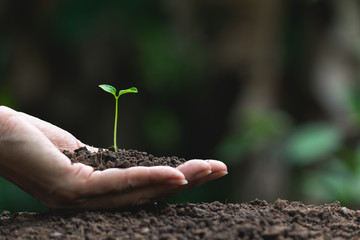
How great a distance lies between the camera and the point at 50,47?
5359mm

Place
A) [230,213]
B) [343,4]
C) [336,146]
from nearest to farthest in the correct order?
[230,213]
[336,146]
[343,4]

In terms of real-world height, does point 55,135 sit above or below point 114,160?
above

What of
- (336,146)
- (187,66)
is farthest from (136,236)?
(187,66)

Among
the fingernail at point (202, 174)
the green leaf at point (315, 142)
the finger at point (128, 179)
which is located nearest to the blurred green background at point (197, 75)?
the green leaf at point (315, 142)

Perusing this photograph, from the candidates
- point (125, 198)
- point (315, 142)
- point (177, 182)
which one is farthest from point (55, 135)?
point (315, 142)

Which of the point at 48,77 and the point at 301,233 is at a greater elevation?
the point at 48,77

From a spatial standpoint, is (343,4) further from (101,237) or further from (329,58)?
(101,237)

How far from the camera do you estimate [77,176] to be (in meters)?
1.38

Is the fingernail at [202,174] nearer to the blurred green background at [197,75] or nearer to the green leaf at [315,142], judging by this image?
the green leaf at [315,142]

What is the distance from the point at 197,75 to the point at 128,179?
4258 mm

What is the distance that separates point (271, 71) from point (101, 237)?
13.0ft

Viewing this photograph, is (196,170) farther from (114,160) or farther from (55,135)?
(55,135)

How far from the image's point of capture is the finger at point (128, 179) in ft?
4.38

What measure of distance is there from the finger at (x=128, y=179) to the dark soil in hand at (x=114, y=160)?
0.09m
